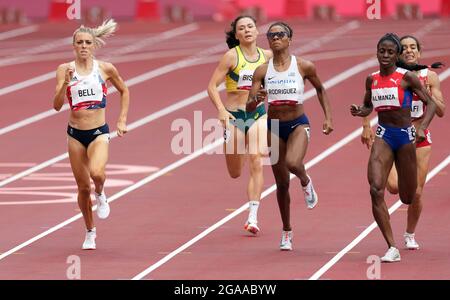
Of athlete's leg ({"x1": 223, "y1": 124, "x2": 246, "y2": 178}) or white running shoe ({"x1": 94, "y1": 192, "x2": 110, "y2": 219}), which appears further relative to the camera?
athlete's leg ({"x1": 223, "y1": 124, "x2": 246, "y2": 178})

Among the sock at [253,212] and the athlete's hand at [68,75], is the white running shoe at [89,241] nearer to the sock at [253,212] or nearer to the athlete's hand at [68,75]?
the athlete's hand at [68,75]

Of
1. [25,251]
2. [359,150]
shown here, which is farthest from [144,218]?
[359,150]

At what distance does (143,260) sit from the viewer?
15016 millimetres

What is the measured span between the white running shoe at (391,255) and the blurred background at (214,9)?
22.1 metres

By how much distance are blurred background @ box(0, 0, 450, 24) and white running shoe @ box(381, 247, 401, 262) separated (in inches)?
870

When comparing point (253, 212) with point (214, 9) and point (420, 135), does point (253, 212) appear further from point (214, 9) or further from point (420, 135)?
point (214, 9)

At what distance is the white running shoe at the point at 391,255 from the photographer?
47.7ft

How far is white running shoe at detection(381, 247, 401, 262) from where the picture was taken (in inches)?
572

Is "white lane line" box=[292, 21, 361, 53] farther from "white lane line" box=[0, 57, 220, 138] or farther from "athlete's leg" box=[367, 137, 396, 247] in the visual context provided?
"athlete's leg" box=[367, 137, 396, 247]

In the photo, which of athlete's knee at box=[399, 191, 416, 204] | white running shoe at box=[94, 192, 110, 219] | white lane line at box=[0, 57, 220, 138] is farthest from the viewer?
white lane line at box=[0, 57, 220, 138]

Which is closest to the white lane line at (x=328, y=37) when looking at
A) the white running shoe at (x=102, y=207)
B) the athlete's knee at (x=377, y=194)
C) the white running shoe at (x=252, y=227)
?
the white running shoe at (x=252, y=227)

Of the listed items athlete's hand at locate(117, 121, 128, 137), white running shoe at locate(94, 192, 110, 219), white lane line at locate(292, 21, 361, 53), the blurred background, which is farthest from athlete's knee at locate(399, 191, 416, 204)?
the blurred background
